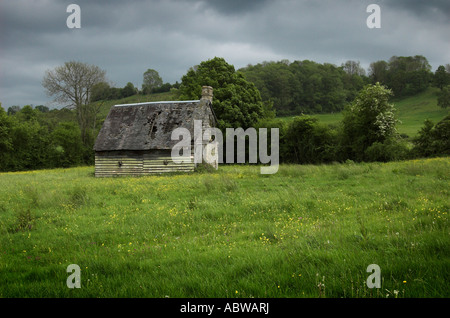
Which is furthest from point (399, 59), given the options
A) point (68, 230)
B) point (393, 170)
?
point (68, 230)

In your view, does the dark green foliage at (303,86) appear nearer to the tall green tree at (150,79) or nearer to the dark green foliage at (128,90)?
the tall green tree at (150,79)

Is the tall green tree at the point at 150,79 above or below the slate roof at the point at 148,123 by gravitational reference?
above

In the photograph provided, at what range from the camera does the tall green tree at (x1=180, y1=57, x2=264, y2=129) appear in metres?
35.0

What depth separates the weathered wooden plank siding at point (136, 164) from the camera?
24.5 m

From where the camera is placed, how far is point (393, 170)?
1585 centimetres

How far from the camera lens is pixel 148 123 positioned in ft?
87.0

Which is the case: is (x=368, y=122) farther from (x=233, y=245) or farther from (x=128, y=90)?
(x=128, y=90)

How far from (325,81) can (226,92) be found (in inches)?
1599

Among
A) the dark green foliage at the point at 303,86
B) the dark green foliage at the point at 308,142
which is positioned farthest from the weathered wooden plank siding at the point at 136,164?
Answer: the dark green foliage at the point at 303,86

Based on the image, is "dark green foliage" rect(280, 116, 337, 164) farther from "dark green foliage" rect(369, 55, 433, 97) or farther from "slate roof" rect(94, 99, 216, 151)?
"dark green foliage" rect(369, 55, 433, 97)

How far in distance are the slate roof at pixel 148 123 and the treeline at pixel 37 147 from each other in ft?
53.4

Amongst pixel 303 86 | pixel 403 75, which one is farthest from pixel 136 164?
pixel 403 75

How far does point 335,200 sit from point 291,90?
59108 millimetres
